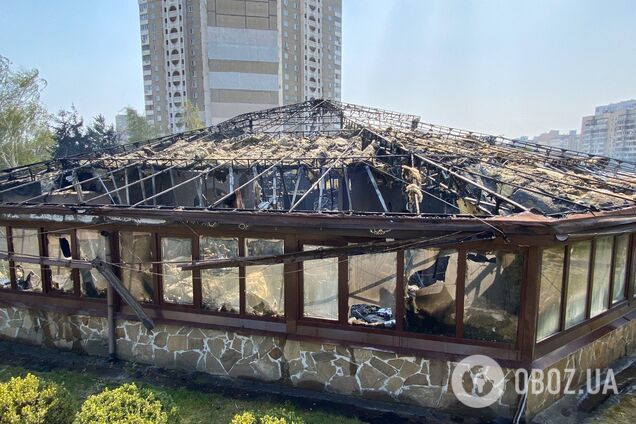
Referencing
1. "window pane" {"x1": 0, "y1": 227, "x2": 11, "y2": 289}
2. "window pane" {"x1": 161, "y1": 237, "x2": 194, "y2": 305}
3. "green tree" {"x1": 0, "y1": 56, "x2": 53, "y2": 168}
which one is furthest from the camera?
"green tree" {"x1": 0, "y1": 56, "x2": 53, "y2": 168}

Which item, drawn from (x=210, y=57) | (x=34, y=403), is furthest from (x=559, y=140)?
(x=34, y=403)

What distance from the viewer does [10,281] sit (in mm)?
9312

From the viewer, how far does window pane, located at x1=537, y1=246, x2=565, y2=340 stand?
6.34 metres

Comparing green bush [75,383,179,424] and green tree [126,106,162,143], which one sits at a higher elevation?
green tree [126,106,162,143]

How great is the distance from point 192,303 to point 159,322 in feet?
2.82

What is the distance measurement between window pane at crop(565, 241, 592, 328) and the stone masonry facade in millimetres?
735

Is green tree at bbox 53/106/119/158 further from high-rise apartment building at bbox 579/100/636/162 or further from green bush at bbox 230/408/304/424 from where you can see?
high-rise apartment building at bbox 579/100/636/162

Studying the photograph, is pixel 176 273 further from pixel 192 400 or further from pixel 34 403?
pixel 34 403

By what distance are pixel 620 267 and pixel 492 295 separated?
3.75m

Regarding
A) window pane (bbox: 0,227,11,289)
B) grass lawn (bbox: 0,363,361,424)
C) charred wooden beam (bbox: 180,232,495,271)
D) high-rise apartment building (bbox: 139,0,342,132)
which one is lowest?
grass lawn (bbox: 0,363,361,424)

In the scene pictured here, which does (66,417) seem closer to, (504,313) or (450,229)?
(450,229)

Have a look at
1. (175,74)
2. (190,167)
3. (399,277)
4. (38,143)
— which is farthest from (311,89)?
(399,277)

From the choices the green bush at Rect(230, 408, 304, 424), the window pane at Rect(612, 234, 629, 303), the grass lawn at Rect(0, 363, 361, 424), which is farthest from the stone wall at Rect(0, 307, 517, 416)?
the window pane at Rect(612, 234, 629, 303)

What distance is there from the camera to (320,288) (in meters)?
7.29
